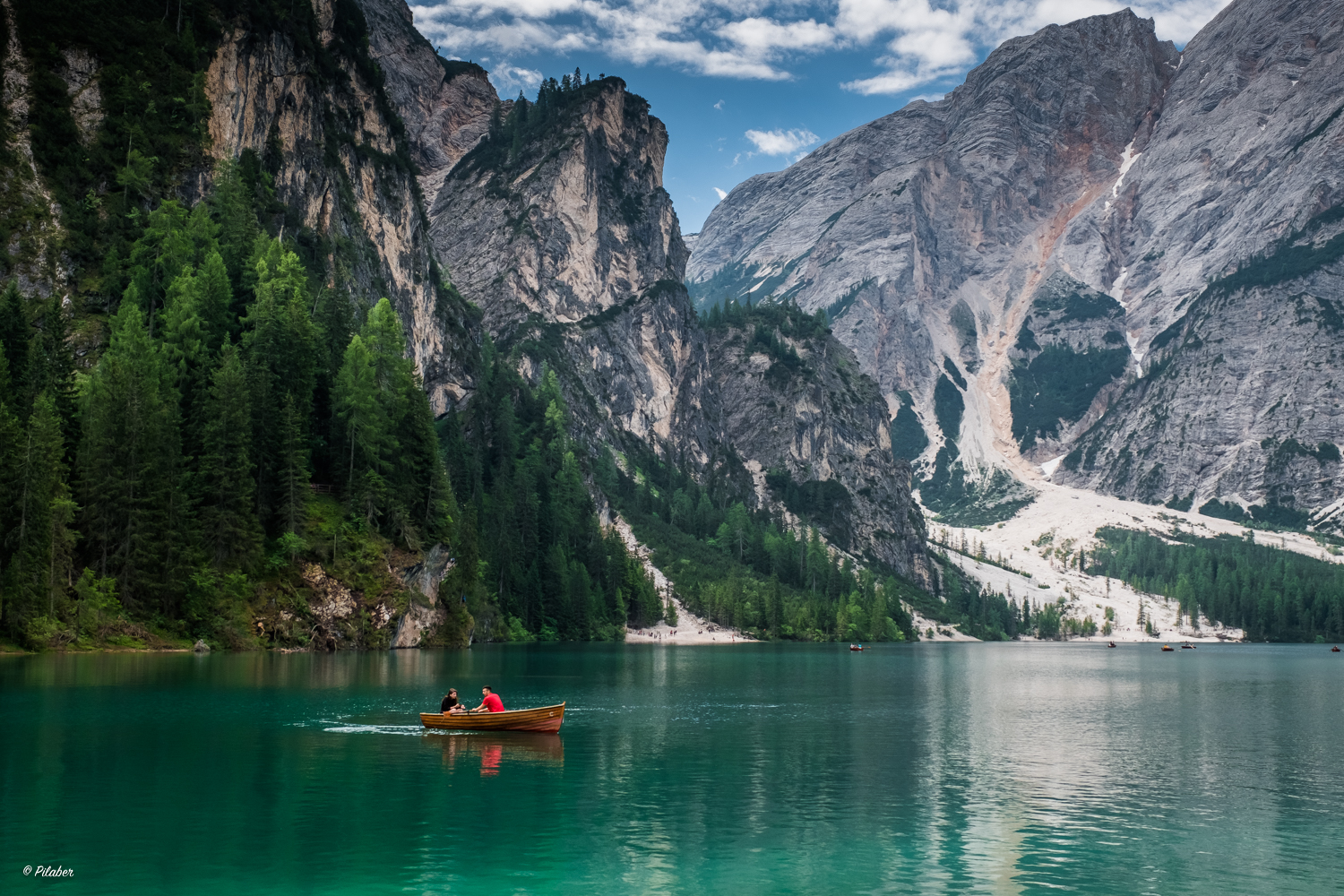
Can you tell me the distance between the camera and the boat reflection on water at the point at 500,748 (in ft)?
147

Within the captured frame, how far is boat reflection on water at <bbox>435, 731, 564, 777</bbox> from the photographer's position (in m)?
44.9

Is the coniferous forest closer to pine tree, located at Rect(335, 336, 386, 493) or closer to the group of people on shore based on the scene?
pine tree, located at Rect(335, 336, 386, 493)

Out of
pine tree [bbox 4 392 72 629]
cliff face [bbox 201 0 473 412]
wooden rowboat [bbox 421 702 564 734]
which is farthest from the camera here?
cliff face [bbox 201 0 473 412]

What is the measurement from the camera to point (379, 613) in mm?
108500

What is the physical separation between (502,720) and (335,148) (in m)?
140

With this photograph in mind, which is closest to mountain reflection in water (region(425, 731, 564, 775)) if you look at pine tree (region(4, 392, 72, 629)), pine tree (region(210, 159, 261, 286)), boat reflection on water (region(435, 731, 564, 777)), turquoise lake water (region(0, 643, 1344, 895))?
boat reflection on water (region(435, 731, 564, 777))

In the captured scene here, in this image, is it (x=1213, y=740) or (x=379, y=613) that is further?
(x=379, y=613)

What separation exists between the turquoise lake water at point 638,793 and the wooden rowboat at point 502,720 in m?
0.80

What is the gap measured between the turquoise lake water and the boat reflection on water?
261mm

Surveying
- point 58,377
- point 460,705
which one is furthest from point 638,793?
point 58,377

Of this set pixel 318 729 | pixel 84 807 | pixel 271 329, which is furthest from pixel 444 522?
pixel 84 807

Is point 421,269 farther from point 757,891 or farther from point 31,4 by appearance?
point 757,891

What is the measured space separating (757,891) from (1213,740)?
4187 centimetres

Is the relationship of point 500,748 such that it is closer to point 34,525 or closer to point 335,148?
point 34,525
